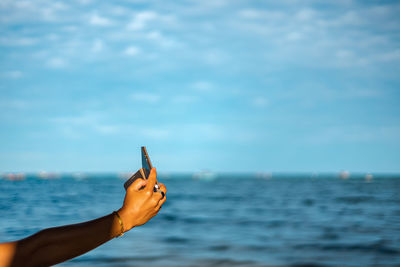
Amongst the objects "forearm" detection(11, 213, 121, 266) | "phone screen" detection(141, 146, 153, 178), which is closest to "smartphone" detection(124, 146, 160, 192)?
"phone screen" detection(141, 146, 153, 178)

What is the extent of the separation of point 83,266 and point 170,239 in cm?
401

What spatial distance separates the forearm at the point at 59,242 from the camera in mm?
1320

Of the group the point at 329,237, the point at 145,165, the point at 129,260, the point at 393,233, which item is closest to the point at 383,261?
the point at 329,237

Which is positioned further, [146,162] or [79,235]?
[146,162]

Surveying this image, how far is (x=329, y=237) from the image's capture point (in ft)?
39.5

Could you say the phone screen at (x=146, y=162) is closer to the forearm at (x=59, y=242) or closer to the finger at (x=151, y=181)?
the finger at (x=151, y=181)

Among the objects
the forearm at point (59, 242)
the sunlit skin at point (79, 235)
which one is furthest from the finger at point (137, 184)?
the forearm at point (59, 242)

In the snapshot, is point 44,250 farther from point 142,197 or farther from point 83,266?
point 83,266

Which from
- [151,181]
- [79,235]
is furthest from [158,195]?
[79,235]

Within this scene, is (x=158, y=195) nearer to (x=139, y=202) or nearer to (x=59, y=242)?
(x=139, y=202)

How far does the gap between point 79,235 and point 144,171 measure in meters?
0.36

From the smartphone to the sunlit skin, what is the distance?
5cm

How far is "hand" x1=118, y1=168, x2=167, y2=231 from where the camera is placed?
4.91 feet

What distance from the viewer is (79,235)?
1383 millimetres
